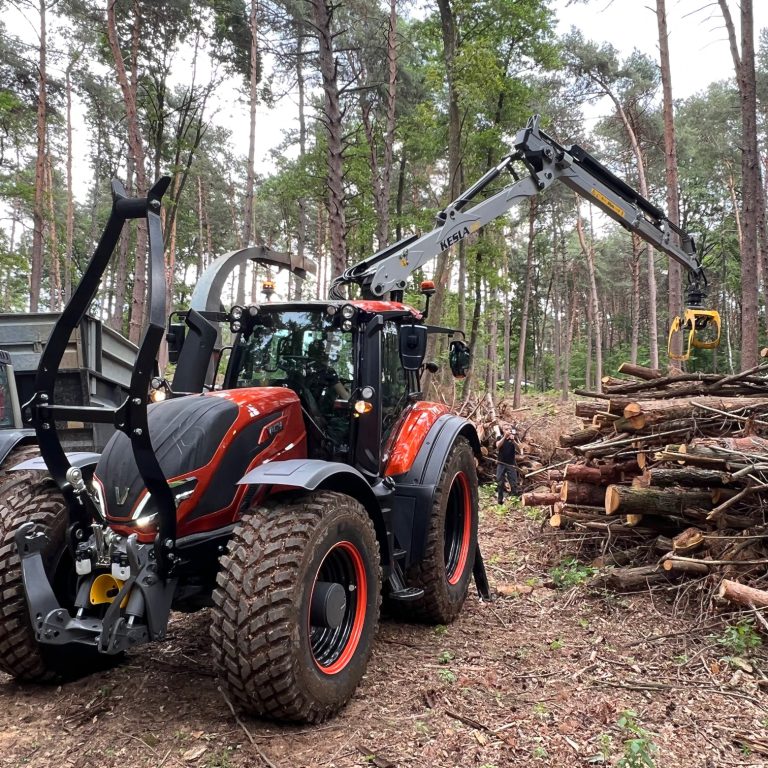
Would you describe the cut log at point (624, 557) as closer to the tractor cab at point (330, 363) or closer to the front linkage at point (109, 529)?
the tractor cab at point (330, 363)

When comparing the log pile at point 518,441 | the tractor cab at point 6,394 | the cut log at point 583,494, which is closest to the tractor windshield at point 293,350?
the tractor cab at point 6,394

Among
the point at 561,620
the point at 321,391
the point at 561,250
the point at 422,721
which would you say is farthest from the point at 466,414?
the point at 561,250

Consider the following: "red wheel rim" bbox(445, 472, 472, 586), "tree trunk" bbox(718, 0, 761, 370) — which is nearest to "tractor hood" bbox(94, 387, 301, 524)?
"red wheel rim" bbox(445, 472, 472, 586)

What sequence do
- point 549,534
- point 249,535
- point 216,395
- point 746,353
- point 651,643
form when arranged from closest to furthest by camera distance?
1. point 249,535
2. point 216,395
3. point 651,643
4. point 549,534
5. point 746,353

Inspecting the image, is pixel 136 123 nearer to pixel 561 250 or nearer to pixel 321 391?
pixel 321 391

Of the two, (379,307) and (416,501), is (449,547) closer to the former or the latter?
(416,501)

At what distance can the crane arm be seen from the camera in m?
5.25

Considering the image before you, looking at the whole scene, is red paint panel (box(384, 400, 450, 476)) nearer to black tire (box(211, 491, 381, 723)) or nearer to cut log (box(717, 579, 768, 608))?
black tire (box(211, 491, 381, 723))

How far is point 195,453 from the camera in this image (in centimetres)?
312

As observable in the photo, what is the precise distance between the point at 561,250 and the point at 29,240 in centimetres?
3343

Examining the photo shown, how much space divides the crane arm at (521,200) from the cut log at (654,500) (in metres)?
2.83

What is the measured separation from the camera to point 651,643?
4402 mm

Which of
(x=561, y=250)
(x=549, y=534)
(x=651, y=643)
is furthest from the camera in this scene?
→ (x=561, y=250)

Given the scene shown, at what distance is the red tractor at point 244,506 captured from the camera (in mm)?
2770
